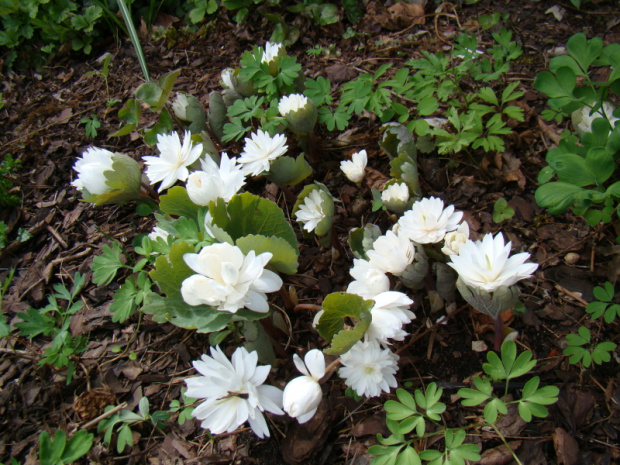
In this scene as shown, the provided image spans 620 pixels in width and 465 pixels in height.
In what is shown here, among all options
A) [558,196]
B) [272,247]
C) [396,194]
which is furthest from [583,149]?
[272,247]

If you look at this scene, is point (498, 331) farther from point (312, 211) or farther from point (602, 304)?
point (312, 211)

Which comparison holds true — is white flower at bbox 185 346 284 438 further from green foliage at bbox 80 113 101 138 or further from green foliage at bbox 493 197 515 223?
green foliage at bbox 80 113 101 138

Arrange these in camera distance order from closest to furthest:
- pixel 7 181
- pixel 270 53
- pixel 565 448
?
pixel 565 448 → pixel 270 53 → pixel 7 181

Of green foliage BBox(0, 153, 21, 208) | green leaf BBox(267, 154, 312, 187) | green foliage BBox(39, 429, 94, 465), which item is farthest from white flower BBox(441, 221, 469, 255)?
green foliage BBox(0, 153, 21, 208)

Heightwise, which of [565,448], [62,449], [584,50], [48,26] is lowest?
[565,448]

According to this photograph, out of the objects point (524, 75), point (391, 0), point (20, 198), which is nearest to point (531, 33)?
point (524, 75)

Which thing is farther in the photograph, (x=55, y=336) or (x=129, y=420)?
(x=55, y=336)

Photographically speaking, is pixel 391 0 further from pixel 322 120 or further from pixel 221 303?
pixel 221 303

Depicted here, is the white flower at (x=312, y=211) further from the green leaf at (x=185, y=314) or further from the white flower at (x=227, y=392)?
the white flower at (x=227, y=392)
